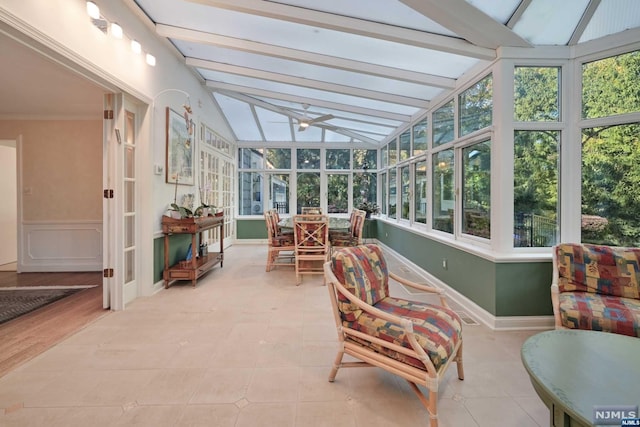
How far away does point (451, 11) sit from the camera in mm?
2299

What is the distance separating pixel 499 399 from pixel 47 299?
462cm

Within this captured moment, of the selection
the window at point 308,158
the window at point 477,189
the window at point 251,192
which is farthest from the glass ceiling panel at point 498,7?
the window at point 251,192

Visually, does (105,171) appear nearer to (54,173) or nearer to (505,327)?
(54,173)

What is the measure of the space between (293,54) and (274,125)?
12.0ft

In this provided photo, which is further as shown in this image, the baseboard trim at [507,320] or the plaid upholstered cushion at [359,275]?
the baseboard trim at [507,320]

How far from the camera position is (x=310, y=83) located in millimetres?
4340

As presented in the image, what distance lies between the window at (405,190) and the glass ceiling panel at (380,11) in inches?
121

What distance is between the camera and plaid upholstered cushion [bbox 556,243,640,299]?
229 centimetres

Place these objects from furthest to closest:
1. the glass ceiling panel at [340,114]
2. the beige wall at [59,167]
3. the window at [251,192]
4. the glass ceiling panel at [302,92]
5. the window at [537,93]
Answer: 1. the window at [251,192]
2. the glass ceiling panel at [340,114]
3. the glass ceiling panel at [302,92]
4. the beige wall at [59,167]
5. the window at [537,93]

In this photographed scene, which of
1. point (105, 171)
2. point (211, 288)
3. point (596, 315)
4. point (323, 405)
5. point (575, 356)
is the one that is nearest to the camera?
point (575, 356)

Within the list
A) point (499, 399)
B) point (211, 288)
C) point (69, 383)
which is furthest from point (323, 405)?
point (211, 288)

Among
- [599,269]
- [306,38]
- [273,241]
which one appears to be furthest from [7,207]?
[599,269]

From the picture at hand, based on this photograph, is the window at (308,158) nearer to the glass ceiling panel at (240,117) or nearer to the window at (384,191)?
the glass ceiling panel at (240,117)

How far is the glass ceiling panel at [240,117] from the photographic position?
6195mm
